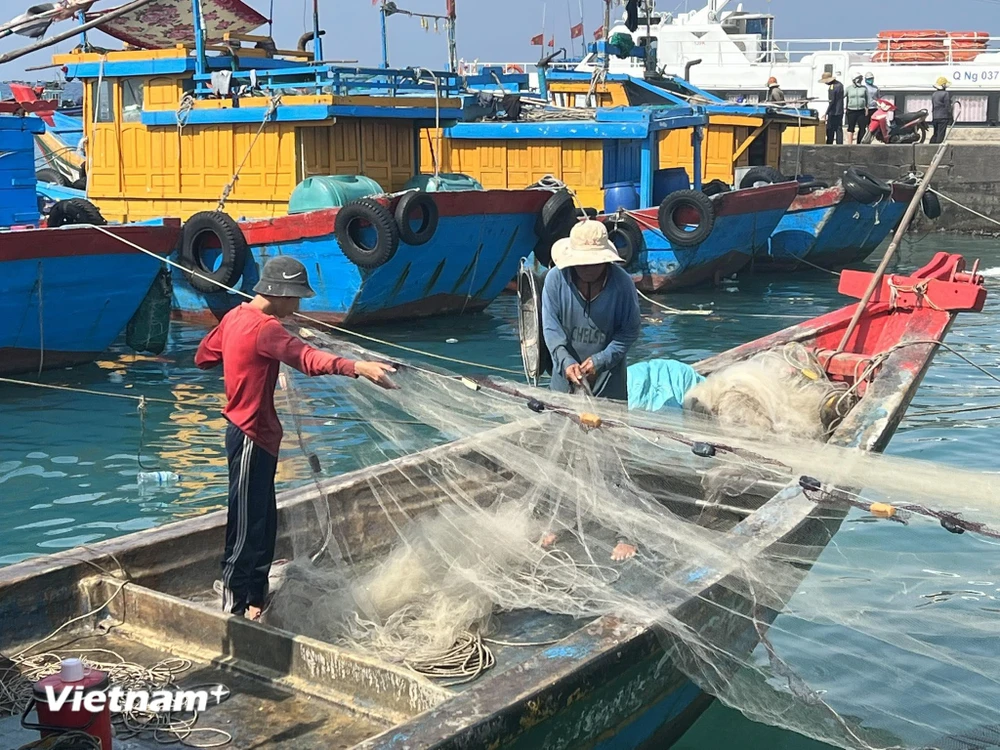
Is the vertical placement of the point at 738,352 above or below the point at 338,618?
above

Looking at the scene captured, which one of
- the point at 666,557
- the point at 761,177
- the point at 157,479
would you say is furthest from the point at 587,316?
the point at 761,177

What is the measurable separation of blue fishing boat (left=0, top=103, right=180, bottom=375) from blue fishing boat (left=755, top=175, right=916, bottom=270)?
34.4 ft

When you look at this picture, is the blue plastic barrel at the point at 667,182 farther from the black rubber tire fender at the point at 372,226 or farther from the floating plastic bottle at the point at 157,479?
the floating plastic bottle at the point at 157,479

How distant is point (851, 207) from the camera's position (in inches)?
711

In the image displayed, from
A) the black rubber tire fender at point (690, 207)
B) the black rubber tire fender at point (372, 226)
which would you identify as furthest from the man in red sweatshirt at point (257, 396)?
the black rubber tire fender at point (690, 207)

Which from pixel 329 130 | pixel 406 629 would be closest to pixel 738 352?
pixel 406 629

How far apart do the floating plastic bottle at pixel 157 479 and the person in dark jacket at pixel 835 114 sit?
68.9 feet

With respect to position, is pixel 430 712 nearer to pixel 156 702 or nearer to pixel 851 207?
pixel 156 702

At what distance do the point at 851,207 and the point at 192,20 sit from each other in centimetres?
1003

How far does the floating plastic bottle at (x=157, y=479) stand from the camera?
784cm

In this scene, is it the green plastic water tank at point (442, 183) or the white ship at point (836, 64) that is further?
the white ship at point (836, 64)

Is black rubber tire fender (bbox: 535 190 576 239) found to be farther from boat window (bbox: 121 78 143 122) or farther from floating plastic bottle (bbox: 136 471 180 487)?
floating plastic bottle (bbox: 136 471 180 487)

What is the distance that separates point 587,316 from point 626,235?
9896 millimetres

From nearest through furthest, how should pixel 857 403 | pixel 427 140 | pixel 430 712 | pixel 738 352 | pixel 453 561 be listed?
pixel 430 712, pixel 453 561, pixel 857 403, pixel 738 352, pixel 427 140
